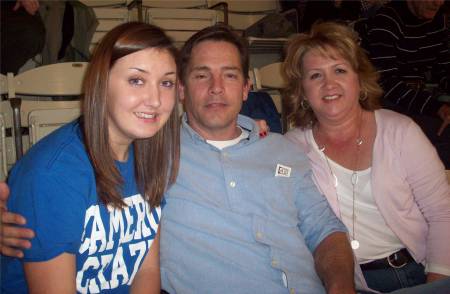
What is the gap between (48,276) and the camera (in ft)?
3.20

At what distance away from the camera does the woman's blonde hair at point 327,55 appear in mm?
1711

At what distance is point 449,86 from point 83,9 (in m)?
3.06

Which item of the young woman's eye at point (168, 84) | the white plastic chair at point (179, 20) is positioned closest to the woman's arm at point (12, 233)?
the young woman's eye at point (168, 84)

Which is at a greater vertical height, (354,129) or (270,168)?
(354,129)

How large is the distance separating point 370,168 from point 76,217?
3.73 feet

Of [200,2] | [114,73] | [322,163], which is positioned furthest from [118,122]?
[200,2]

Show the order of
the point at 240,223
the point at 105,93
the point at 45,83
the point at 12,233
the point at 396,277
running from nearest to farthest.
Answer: the point at 12,233 → the point at 105,93 → the point at 240,223 → the point at 396,277 → the point at 45,83

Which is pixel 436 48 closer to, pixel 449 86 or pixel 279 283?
pixel 449 86

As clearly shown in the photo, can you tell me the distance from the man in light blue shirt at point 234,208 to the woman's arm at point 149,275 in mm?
77

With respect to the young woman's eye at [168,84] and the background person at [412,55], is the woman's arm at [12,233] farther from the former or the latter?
the background person at [412,55]

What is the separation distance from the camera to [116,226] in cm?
114

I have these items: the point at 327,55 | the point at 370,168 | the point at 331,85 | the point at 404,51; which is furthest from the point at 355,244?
the point at 404,51

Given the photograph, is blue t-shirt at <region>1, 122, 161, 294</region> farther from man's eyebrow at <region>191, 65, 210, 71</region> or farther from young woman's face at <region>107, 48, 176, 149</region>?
man's eyebrow at <region>191, 65, 210, 71</region>

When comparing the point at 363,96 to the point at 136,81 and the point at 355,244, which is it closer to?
the point at 355,244
